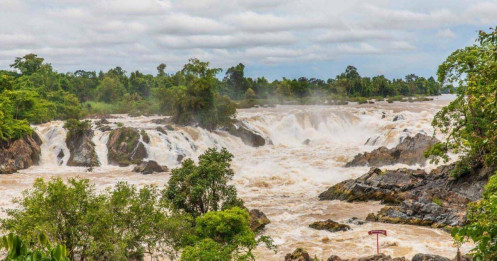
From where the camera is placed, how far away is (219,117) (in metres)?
52.4

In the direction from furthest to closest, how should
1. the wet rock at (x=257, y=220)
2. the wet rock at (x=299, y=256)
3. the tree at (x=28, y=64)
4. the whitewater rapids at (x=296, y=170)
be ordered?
the tree at (x=28, y=64)
the wet rock at (x=257, y=220)
the whitewater rapids at (x=296, y=170)
the wet rock at (x=299, y=256)

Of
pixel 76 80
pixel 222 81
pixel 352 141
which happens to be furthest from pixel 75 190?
pixel 222 81

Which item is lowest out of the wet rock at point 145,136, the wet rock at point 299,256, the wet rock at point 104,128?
the wet rock at point 299,256

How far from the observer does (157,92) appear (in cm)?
7056

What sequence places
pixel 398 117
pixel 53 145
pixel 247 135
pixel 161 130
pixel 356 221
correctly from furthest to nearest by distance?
pixel 398 117 < pixel 247 135 < pixel 161 130 < pixel 53 145 < pixel 356 221

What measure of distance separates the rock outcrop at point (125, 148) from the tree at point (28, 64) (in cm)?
4262

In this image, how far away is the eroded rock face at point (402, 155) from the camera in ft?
122

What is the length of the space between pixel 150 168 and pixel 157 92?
33.8 metres

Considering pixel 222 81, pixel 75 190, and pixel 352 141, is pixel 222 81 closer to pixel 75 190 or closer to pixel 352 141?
pixel 352 141

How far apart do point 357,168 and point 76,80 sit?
7030cm

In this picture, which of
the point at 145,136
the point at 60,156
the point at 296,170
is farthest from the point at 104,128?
the point at 296,170

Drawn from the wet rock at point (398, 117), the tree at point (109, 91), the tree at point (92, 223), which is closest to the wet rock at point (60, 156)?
the tree at point (92, 223)

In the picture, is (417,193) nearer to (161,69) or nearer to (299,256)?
(299,256)

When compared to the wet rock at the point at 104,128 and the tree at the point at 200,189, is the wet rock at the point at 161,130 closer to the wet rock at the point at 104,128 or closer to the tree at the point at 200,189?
the wet rock at the point at 104,128
